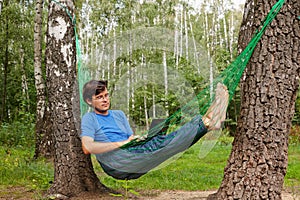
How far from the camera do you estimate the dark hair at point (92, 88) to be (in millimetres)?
2158

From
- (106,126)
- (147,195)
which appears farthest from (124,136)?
(147,195)

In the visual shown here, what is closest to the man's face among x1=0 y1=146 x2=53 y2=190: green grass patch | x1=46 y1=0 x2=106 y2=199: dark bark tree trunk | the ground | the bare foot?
the bare foot

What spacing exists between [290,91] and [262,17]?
1.56 feet

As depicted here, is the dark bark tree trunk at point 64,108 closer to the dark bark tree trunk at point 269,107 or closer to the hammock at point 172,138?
the hammock at point 172,138

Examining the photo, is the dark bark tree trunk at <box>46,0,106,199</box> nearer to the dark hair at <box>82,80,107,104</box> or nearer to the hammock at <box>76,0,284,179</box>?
the dark hair at <box>82,80,107,104</box>

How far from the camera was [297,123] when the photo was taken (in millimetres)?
10883

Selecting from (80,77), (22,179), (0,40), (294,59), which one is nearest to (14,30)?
(0,40)

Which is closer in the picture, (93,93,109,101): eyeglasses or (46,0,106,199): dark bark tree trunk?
(93,93,109,101): eyeglasses

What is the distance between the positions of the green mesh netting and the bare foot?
0.11ft

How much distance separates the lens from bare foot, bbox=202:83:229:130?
80.6 inches

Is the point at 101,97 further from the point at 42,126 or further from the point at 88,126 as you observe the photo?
the point at 42,126

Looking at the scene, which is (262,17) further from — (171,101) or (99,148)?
(99,148)

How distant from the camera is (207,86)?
219 centimetres

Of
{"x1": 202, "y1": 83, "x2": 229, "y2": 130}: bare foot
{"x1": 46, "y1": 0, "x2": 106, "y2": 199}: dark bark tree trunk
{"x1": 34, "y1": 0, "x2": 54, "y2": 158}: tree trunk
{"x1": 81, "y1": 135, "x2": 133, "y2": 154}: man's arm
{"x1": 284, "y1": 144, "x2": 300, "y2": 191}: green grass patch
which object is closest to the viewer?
{"x1": 202, "y1": 83, "x2": 229, "y2": 130}: bare foot
